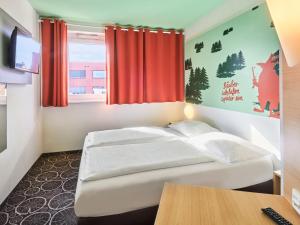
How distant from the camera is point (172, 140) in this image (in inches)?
102

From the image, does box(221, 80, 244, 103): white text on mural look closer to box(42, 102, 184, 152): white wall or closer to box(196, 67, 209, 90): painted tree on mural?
box(196, 67, 209, 90): painted tree on mural

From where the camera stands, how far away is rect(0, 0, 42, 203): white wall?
211 centimetres

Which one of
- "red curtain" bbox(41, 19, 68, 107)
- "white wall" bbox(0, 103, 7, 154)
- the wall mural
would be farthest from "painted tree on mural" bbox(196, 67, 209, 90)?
"white wall" bbox(0, 103, 7, 154)

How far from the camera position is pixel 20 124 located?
2453 mm

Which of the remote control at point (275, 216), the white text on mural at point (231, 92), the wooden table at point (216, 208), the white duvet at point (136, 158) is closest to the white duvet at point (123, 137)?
the white duvet at point (136, 158)

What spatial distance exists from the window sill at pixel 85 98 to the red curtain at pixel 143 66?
19 cm

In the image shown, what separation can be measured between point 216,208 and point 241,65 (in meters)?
2.00

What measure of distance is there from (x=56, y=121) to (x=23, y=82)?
1.20 m

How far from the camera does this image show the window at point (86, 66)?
11.8 ft

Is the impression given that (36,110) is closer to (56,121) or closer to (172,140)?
(56,121)

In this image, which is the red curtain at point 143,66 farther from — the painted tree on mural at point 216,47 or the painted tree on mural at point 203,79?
the painted tree on mural at point 216,47

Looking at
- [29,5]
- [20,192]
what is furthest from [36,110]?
[29,5]

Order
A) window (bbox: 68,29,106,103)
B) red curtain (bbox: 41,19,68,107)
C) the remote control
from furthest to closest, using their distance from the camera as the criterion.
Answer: window (bbox: 68,29,106,103), red curtain (bbox: 41,19,68,107), the remote control

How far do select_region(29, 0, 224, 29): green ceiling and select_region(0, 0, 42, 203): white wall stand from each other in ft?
1.24
